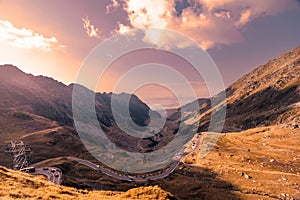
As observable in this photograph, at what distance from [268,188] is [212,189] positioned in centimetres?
1984

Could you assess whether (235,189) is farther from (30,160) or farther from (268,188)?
(30,160)

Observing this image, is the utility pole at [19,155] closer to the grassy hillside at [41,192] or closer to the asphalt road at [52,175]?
the asphalt road at [52,175]

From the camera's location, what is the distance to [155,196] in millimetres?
29750

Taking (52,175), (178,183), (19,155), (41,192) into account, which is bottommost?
(52,175)

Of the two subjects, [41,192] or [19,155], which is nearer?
[41,192]

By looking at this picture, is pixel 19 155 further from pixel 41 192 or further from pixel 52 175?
pixel 41 192

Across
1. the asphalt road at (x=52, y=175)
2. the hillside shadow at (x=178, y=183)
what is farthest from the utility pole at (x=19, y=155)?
the hillside shadow at (x=178, y=183)

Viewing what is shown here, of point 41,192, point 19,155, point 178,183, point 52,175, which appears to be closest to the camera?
point 41,192

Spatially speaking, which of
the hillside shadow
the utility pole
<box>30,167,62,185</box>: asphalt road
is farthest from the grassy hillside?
the utility pole

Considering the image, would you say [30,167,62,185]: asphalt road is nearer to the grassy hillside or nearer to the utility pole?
the utility pole

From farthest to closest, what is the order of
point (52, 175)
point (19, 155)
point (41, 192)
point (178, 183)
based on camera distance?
point (178, 183) → point (19, 155) → point (52, 175) → point (41, 192)

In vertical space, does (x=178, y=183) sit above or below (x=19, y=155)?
above

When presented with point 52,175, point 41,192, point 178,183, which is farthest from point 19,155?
point 41,192

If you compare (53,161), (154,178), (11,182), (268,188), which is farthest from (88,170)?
(11,182)
